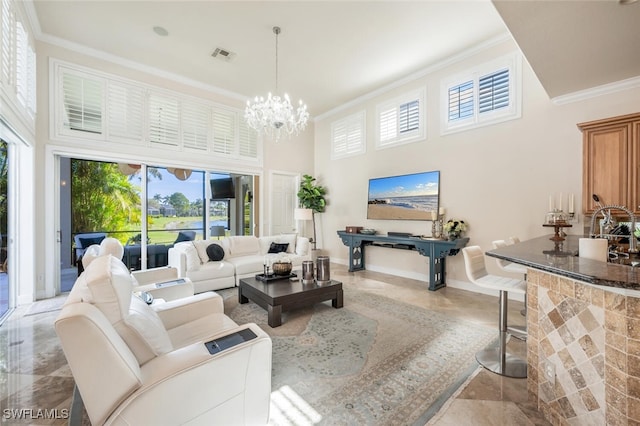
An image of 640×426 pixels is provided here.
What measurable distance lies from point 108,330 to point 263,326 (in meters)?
2.07

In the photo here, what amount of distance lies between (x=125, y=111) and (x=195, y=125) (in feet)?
3.85

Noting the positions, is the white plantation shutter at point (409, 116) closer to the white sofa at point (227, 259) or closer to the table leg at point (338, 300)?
the white sofa at point (227, 259)

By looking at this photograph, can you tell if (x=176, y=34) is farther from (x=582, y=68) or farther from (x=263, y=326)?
(x=582, y=68)


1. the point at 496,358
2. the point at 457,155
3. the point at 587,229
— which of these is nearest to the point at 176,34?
the point at 457,155

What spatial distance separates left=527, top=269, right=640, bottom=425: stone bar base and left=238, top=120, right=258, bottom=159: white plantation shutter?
224 inches

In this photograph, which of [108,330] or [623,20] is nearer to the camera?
[108,330]

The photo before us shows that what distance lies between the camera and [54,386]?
2.01 metres

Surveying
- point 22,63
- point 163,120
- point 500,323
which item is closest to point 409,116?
point 500,323

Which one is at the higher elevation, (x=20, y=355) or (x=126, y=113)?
(x=126, y=113)

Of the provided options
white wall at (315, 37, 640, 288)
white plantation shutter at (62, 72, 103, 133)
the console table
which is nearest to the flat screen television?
white wall at (315, 37, 640, 288)

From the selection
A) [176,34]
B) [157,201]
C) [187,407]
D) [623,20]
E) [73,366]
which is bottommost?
[187,407]

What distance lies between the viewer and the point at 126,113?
15.7 ft

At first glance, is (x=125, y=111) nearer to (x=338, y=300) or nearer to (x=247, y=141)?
(x=247, y=141)

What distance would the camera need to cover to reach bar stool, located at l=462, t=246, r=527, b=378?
A: 218 centimetres
